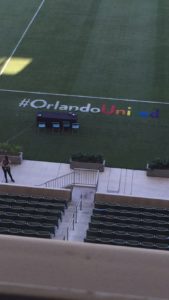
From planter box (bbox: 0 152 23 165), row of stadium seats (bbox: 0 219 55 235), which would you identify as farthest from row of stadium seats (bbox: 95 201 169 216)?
planter box (bbox: 0 152 23 165)

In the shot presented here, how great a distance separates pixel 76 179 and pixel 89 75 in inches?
419

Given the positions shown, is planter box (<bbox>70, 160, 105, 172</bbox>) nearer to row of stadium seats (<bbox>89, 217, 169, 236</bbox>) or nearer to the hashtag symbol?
the hashtag symbol

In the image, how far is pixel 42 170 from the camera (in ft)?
64.5

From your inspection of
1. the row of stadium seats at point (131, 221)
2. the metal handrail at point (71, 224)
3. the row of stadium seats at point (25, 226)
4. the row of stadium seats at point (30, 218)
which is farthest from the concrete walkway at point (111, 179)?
the row of stadium seats at point (25, 226)

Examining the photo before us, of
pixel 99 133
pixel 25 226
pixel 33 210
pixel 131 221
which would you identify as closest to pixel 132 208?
pixel 131 221

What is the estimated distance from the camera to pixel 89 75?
91.6 ft

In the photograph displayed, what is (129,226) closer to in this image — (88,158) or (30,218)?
(30,218)

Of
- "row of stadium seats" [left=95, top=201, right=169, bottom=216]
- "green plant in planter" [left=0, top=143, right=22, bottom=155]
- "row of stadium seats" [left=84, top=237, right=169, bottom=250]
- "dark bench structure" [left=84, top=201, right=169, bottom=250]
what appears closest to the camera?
"row of stadium seats" [left=84, top=237, right=169, bottom=250]

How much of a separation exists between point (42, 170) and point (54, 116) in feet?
12.3

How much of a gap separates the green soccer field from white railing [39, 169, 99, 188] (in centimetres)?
135

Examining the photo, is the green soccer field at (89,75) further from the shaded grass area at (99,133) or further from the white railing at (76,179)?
the white railing at (76,179)

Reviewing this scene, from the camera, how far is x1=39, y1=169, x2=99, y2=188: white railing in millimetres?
18297

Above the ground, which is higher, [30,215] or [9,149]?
[30,215]

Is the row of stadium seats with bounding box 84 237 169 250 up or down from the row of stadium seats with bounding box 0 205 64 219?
up
